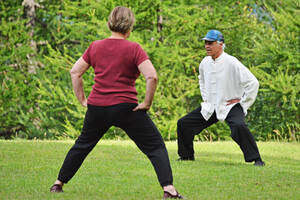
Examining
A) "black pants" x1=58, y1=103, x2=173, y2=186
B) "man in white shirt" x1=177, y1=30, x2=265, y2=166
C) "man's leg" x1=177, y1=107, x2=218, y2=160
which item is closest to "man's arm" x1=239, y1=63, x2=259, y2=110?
"man in white shirt" x1=177, y1=30, x2=265, y2=166

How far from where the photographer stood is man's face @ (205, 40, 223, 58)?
7.54 meters

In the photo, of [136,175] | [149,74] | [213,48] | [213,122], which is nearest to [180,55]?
[213,122]

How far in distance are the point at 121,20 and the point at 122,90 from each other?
57 cm

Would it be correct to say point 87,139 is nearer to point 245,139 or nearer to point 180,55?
point 245,139

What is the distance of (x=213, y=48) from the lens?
7535 millimetres

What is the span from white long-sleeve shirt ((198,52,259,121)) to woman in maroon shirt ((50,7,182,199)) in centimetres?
281

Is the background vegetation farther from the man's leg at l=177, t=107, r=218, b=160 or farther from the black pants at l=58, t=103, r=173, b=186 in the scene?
the black pants at l=58, t=103, r=173, b=186

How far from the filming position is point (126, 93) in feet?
15.4

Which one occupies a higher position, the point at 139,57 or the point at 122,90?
the point at 139,57

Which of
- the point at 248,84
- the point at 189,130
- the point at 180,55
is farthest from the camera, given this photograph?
the point at 180,55

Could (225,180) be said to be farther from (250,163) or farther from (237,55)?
(237,55)

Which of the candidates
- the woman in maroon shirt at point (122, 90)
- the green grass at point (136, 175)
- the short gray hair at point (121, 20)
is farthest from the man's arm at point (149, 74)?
the green grass at point (136, 175)

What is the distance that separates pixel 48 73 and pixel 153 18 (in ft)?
18.6

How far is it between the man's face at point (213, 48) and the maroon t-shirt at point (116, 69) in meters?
2.97
